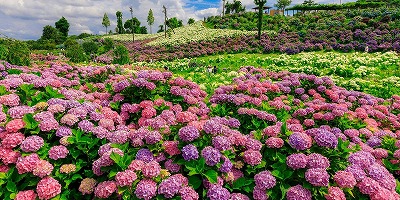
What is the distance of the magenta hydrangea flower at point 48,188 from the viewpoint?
295 cm

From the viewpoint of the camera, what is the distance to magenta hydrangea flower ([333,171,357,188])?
288 centimetres

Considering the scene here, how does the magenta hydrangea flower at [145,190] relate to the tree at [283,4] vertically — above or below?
below

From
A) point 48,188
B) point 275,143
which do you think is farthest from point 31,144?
point 275,143

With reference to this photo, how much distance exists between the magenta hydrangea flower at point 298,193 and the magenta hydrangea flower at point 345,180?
1.13 feet

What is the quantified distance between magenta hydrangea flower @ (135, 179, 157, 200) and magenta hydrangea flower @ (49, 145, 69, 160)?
111cm

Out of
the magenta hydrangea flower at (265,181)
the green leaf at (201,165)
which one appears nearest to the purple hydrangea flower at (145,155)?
the green leaf at (201,165)

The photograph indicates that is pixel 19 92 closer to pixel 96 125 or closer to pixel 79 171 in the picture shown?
pixel 96 125

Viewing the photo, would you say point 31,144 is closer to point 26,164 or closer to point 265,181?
point 26,164

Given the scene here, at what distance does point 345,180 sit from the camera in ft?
9.47

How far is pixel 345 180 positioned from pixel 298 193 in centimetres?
52

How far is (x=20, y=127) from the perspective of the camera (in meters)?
3.41

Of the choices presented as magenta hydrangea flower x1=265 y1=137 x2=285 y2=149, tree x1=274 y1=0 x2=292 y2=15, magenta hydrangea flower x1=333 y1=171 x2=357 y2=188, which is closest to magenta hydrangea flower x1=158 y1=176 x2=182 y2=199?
magenta hydrangea flower x1=265 y1=137 x2=285 y2=149

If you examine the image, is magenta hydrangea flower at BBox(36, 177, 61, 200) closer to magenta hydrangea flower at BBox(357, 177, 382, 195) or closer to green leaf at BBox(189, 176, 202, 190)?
green leaf at BBox(189, 176, 202, 190)

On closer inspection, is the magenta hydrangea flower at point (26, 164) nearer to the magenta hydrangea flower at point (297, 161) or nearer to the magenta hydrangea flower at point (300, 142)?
the magenta hydrangea flower at point (297, 161)
